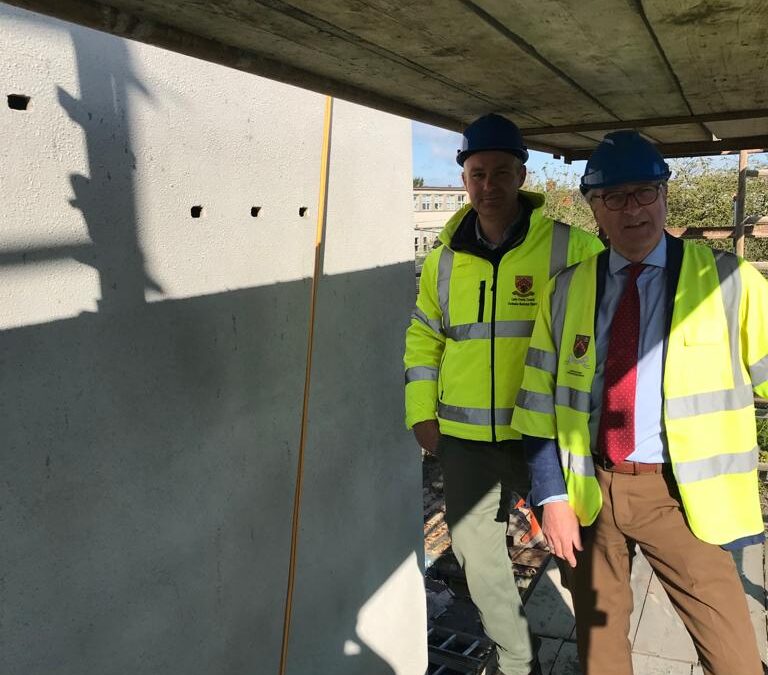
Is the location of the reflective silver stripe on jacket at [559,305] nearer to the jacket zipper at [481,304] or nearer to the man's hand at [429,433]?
the jacket zipper at [481,304]

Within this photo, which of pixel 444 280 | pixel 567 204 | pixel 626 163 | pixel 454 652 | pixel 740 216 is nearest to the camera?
pixel 626 163

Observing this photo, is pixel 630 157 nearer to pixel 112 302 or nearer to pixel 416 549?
pixel 112 302

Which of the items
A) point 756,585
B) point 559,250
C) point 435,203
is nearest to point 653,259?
point 559,250

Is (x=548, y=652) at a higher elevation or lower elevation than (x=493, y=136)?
lower

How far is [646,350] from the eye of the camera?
193cm

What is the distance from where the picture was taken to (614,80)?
207 centimetres

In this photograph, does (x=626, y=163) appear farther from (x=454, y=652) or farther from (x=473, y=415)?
(x=454, y=652)

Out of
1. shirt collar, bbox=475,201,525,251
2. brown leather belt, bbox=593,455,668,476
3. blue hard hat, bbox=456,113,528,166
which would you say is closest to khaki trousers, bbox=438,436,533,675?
brown leather belt, bbox=593,455,668,476

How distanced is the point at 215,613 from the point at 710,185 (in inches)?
491

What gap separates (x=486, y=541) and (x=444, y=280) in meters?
1.10

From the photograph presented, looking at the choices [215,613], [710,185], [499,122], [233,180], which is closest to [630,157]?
[499,122]

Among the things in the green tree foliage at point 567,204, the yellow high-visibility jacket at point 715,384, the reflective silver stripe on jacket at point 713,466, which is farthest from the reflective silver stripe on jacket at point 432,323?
the green tree foliage at point 567,204

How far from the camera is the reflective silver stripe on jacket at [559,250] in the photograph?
245 cm

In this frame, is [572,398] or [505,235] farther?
[505,235]
